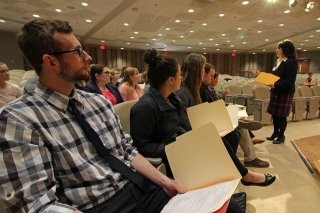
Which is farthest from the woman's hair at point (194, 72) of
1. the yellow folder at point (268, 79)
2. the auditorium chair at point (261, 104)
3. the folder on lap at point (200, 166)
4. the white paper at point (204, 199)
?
the auditorium chair at point (261, 104)

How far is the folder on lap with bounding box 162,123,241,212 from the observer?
970 mm

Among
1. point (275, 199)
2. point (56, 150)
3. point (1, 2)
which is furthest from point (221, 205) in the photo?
point (1, 2)

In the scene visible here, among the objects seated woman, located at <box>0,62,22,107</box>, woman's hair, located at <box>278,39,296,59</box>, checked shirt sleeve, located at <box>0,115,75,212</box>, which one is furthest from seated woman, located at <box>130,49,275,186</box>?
woman's hair, located at <box>278,39,296,59</box>

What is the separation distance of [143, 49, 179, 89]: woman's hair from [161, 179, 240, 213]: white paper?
0.84m

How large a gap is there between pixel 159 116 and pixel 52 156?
31.6 inches

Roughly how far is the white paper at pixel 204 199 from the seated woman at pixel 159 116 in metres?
0.47

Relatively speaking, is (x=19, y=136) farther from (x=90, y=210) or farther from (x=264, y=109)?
(x=264, y=109)

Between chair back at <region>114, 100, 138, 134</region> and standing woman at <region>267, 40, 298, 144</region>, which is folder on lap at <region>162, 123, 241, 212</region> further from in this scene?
standing woman at <region>267, 40, 298, 144</region>

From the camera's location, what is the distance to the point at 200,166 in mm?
1099

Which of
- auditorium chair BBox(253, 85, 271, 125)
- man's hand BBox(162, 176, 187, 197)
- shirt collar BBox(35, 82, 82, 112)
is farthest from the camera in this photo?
auditorium chair BBox(253, 85, 271, 125)

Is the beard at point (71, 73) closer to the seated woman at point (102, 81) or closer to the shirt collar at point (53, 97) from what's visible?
the shirt collar at point (53, 97)

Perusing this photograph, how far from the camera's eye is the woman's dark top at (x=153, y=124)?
1466mm

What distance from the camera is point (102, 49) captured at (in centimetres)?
1507

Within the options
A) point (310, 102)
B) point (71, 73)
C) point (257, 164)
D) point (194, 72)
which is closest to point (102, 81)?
point (194, 72)
